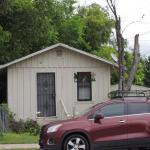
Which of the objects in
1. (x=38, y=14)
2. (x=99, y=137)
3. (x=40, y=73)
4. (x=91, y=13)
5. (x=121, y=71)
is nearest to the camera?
(x=99, y=137)

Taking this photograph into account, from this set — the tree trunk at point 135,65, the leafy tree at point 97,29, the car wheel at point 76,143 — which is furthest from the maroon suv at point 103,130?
the leafy tree at point 97,29

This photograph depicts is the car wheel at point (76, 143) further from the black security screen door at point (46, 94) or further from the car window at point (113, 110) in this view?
the black security screen door at point (46, 94)

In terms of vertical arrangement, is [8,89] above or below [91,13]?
below

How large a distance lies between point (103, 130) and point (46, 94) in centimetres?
1203

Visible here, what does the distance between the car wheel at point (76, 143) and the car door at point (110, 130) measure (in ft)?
0.97

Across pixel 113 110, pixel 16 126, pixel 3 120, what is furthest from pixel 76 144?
pixel 16 126

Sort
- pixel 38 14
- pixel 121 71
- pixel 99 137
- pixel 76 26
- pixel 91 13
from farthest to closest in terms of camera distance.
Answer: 1. pixel 91 13
2. pixel 76 26
3. pixel 38 14
4. pixel 121 71
5. pixel 99 137

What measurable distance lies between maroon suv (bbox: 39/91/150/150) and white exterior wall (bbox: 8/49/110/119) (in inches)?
439

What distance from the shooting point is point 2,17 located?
110 ft

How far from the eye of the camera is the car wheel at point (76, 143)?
16594mm

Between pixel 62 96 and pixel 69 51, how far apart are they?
224cm

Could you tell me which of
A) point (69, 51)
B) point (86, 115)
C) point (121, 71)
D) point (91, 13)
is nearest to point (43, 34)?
point (69, 51)

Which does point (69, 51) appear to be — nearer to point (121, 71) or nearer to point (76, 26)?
point (121, 71)

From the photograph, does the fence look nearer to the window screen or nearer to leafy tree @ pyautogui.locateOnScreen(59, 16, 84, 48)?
the window screen
